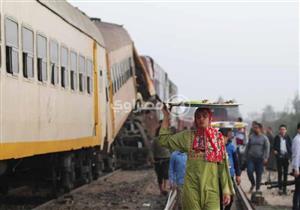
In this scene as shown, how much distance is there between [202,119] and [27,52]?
460 centimetres

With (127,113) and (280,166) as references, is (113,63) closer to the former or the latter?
(127,113)

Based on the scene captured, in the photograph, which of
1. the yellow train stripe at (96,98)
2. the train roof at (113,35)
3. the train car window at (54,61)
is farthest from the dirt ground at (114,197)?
the train roof at (113,35)

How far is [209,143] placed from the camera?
706 centimetres

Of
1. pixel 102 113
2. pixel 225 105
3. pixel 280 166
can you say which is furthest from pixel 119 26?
pixel 225 105

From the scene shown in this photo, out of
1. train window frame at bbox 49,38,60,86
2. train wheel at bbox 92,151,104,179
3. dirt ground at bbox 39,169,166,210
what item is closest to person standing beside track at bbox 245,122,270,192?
dirt ground at bbox 39,169,166,210

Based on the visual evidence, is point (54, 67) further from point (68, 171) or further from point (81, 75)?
point (68, 171)

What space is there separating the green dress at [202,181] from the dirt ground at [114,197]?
265 inches

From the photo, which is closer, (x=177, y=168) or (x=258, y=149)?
(x=177, y=168)

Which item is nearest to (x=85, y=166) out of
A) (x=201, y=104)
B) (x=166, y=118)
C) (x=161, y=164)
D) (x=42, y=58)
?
(x=161, y=164)

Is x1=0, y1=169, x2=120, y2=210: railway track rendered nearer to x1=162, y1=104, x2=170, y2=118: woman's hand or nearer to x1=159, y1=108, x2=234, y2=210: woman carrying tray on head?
x1=162, y1=104, x2=170, y2=118: woman's hand

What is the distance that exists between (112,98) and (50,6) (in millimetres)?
8292

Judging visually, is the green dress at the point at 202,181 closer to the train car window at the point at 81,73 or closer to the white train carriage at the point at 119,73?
the train car window at the point at 81,73

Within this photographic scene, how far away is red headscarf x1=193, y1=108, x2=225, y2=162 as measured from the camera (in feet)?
23.1

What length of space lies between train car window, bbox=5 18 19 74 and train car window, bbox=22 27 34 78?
15.4 inches
